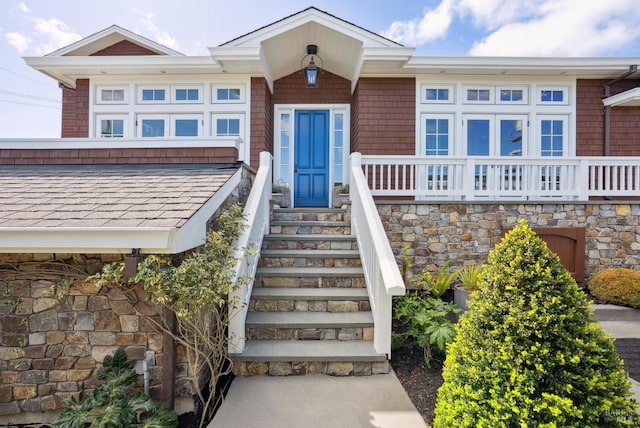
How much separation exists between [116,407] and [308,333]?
1613mm

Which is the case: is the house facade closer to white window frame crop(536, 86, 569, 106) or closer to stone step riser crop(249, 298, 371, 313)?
white window frame crop(536, 86, 569, 106)

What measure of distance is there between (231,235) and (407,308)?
6.66 ft

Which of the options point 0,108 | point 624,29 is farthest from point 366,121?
point 0,108

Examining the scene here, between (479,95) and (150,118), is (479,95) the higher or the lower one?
the higher one

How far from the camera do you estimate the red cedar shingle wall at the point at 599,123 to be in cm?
658

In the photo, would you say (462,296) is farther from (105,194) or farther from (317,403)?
(105,194)

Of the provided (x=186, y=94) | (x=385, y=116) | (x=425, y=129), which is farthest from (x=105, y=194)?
(x=425, y=129)

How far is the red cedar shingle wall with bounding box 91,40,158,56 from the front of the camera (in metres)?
7.57

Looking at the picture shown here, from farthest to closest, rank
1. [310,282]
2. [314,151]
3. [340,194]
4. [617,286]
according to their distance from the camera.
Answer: [314,151]
[340,194]
[617,286]
[310,282]

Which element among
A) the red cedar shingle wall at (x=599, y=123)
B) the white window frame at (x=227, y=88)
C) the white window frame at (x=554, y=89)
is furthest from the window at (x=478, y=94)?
the white window frame at (x=227, y=88)

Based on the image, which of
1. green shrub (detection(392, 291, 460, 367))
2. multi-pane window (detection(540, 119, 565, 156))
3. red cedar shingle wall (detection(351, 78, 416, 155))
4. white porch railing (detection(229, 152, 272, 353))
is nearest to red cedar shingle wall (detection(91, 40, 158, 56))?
red cedar shingle wall (detection(351, 78, 416, 155))

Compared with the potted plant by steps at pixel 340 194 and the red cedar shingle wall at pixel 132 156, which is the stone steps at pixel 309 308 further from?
the potted plant by steps at pixel 340 194

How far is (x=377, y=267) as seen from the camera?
120 inches

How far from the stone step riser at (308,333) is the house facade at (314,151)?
0.27m
